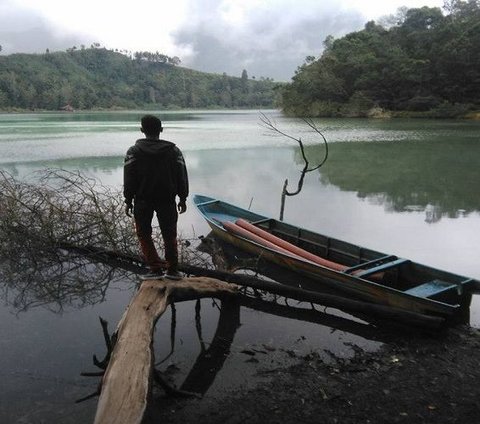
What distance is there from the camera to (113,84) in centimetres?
13912

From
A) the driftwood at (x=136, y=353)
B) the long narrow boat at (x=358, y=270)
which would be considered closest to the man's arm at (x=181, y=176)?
the driftwood at (x=136, y=353)

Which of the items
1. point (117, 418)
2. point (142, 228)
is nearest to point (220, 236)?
point (142, 228)

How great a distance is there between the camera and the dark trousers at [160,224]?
5051 mm

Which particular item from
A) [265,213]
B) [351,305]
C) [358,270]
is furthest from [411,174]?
[351,305]

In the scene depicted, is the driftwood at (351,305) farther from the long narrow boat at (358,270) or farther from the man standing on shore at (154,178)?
the man standing on shore at (154,178)

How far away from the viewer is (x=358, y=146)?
26.1 metres

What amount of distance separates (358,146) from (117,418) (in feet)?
81.4

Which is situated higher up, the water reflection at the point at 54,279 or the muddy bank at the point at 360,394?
the muddy bank at the point at 360,394

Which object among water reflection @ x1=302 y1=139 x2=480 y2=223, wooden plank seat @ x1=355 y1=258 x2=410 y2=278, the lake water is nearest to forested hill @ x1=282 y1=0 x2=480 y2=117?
water reflection @ x1=302 y1=139 x2=480 y2=223

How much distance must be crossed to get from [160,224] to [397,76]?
58899 mm

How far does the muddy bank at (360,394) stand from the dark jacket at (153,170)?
2.03m

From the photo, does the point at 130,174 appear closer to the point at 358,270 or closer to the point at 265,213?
the point at 358,270

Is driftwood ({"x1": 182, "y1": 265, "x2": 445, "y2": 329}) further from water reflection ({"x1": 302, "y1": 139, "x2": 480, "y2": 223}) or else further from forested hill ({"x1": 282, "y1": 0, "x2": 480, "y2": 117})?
forested hill ({"x1": 282, "y1": 0, "x2": 480, "y2": 117})

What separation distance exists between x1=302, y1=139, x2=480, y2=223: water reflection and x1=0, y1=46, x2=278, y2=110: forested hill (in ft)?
299
